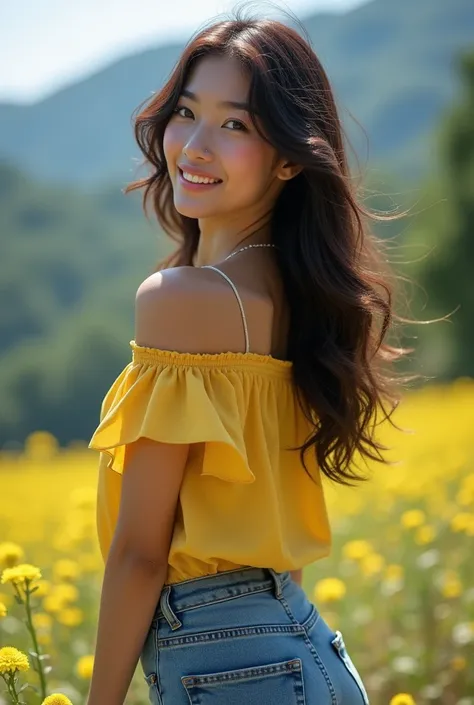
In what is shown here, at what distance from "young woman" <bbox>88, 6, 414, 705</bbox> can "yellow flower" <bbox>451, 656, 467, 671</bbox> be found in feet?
4.19

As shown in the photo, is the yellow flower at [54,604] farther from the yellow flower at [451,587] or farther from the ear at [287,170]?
the ear at [287,170]

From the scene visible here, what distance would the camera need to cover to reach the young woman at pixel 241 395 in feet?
5.62

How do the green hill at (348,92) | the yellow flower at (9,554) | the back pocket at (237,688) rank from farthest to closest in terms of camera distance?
the green hill at (348,92) → the yellow flower at (9,554) → the back pocket at (237,688)

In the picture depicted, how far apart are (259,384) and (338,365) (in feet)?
0.68

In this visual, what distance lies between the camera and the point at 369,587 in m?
3.76

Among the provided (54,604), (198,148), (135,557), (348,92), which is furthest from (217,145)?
(348,92)

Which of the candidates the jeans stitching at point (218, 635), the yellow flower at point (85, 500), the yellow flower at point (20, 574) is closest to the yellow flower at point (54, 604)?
the yellow flower at point (85, 500)

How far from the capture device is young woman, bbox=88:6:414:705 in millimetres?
1714

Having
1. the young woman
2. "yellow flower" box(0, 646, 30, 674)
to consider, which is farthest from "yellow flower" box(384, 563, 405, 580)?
"yellow flower" box(0, 646, 30, 674)

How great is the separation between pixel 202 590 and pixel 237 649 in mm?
121

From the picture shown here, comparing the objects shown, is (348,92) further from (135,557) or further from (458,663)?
(135,557)

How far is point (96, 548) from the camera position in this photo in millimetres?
4152

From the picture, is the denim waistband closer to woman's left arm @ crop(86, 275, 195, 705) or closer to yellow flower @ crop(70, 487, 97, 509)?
woman's left arm @ crop(86, 275, 195, 705)

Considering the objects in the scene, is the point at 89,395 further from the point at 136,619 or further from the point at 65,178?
the point at 65,178
